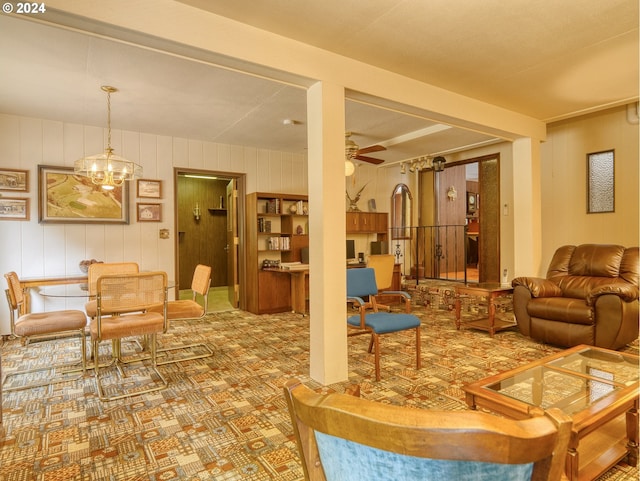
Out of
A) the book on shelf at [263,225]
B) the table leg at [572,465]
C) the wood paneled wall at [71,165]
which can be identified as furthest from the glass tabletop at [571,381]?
the wood paneled wall at [71,165]

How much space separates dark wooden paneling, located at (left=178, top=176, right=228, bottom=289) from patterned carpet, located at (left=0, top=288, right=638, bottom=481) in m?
4.10

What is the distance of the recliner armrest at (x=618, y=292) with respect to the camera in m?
3.58

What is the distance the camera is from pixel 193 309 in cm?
388

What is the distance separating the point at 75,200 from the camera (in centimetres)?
512

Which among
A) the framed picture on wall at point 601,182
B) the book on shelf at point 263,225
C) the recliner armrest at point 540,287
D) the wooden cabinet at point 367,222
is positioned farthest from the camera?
the wooden cabinet at point 367,222

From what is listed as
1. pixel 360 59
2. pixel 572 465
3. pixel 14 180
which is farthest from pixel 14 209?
pixel 572 465

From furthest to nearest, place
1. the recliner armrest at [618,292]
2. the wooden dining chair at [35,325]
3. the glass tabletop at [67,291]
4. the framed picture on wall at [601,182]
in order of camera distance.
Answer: the framed picture on wall at [601,182] → the recliner armrest at [618,292] → the glass tabletop at [67,291] → the wooden dining chair at [35,325]

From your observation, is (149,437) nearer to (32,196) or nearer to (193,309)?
(193,309)

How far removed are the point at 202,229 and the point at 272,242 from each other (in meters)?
3.10

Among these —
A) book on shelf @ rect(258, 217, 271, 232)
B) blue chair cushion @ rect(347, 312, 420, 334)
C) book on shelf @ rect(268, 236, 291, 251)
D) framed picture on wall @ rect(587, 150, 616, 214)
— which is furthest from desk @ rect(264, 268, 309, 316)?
framed picture on wall @ rect(587, 150, 616, 214)

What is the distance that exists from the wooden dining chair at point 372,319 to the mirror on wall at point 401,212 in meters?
4.39

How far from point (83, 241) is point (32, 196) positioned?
0.80m

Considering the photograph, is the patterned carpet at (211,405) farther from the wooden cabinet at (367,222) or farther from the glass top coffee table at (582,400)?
the wooden cabinet at (367,222)

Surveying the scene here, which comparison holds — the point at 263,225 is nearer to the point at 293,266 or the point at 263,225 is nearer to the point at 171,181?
the point at 293,266
